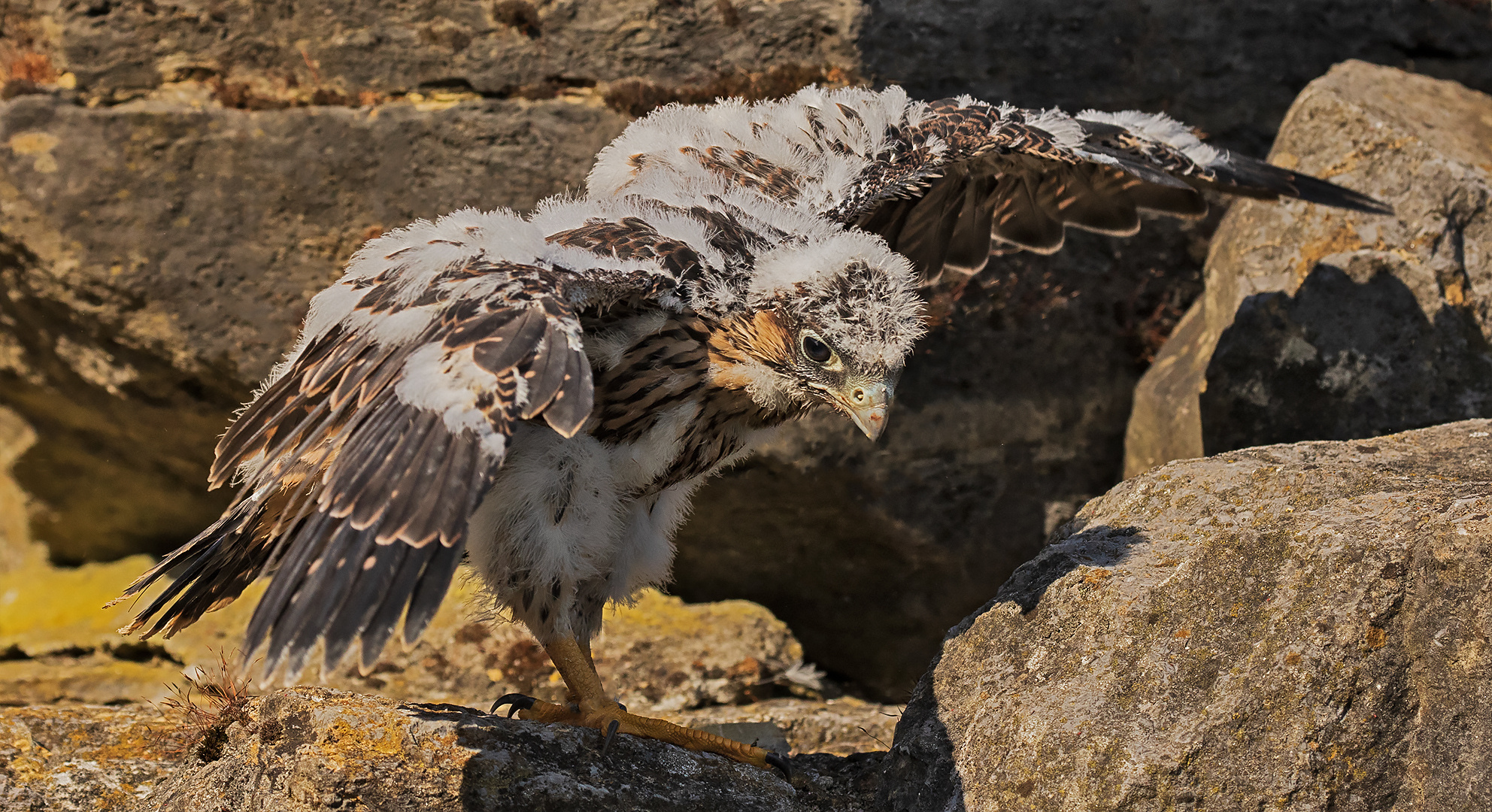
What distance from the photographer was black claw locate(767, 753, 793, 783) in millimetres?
3805

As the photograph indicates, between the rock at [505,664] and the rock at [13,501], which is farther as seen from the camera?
the rock at [13,501]

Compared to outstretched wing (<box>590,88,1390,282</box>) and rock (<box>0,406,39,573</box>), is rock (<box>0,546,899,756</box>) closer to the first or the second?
rock (<box>0,406,39,573</box>)

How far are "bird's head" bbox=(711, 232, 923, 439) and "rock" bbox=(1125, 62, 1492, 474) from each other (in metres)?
2.89

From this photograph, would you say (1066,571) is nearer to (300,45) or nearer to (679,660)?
(679,660)

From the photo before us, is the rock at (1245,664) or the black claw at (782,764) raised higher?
the rock at (1245,664)

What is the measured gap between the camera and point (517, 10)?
6.48m

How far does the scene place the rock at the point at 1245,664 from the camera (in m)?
2.98

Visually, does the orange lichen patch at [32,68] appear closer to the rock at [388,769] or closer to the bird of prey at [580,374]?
the bird of prey at [580,374]

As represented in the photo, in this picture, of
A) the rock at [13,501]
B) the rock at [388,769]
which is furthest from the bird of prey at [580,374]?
the rock at [13,501]

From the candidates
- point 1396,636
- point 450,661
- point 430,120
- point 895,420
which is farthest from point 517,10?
point 1396,636

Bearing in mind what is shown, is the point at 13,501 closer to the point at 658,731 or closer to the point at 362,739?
the point at 362,739

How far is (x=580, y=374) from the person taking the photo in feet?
9.39

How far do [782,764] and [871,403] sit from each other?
4.40ft

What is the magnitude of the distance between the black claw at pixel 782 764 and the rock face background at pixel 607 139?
106 inches
